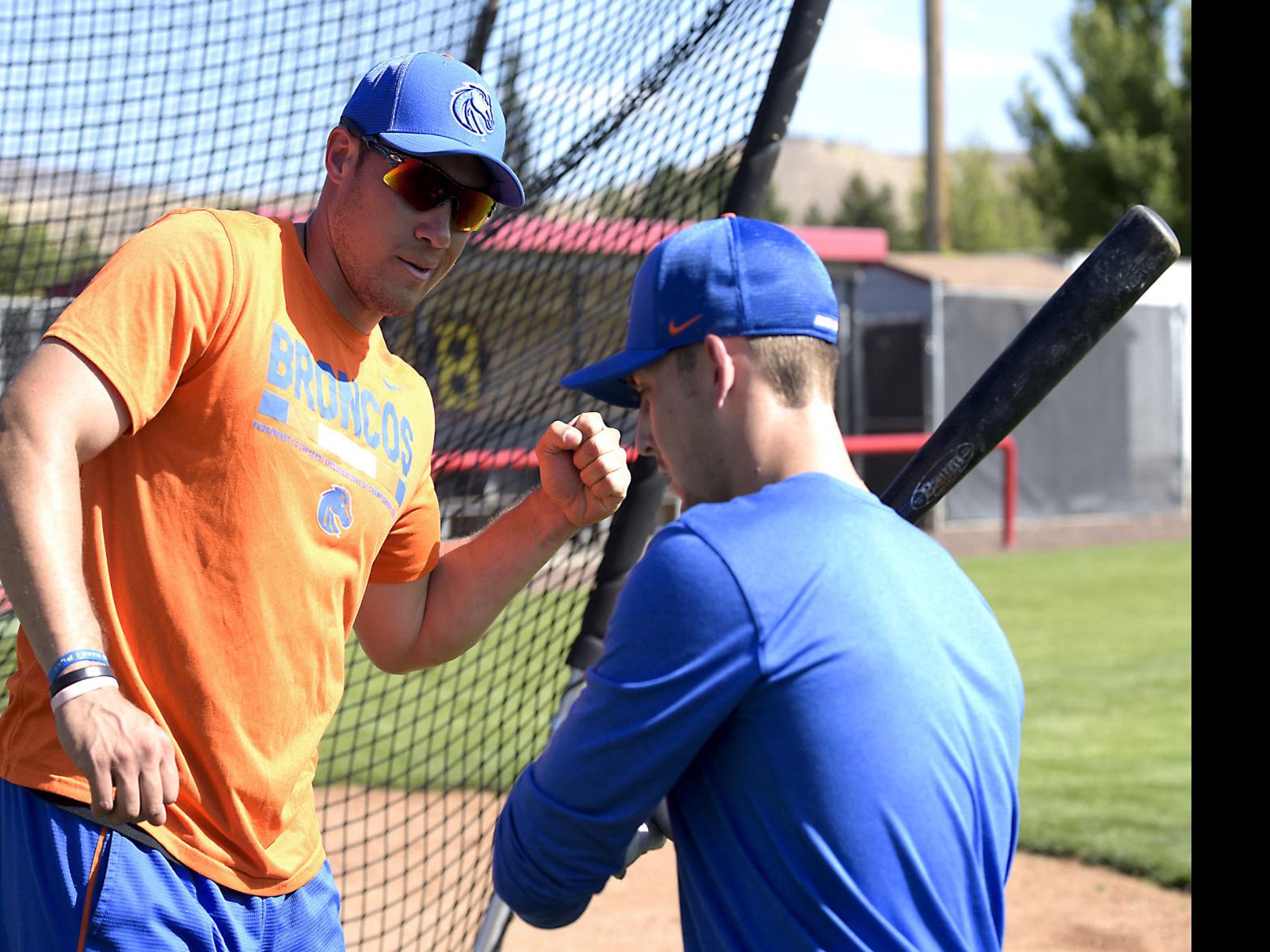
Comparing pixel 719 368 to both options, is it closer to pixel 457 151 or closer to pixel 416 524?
pixel 457 151

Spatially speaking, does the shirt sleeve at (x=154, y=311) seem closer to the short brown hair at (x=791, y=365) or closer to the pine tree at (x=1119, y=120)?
the short brown hair at (x=791, y=365)

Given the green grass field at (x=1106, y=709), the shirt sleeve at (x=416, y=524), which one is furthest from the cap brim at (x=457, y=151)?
the green grass field at (x=1106, y=709)

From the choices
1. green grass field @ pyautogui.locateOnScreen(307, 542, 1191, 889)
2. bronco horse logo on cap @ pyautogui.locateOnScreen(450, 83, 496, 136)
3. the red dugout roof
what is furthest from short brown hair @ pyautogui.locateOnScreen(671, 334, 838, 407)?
the red dugout roof

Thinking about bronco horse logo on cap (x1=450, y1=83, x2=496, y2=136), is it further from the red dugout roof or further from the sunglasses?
the red dugout roof

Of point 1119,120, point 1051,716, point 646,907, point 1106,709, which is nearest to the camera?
point 646,907

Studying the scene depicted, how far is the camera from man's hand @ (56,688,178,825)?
1.69 metres

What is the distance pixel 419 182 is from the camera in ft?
7.38

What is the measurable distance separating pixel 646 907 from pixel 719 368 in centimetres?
361

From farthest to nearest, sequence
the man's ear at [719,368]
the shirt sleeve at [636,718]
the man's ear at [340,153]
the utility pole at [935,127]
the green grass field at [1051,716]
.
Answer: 1. the utility pole at [935,127]
2. the green grass field at [1051,716]
3. the man's ear at [340,153]
4. the man's ear at [719,368]
5. the shirt sleeve at [636,718]

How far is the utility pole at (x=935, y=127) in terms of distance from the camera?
22359 mm

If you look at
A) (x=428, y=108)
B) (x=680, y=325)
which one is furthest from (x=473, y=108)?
(x=680, y=325)

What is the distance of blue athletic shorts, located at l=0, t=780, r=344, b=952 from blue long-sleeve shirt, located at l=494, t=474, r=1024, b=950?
78 centimetres

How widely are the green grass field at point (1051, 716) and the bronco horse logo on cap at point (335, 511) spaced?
1.21m
